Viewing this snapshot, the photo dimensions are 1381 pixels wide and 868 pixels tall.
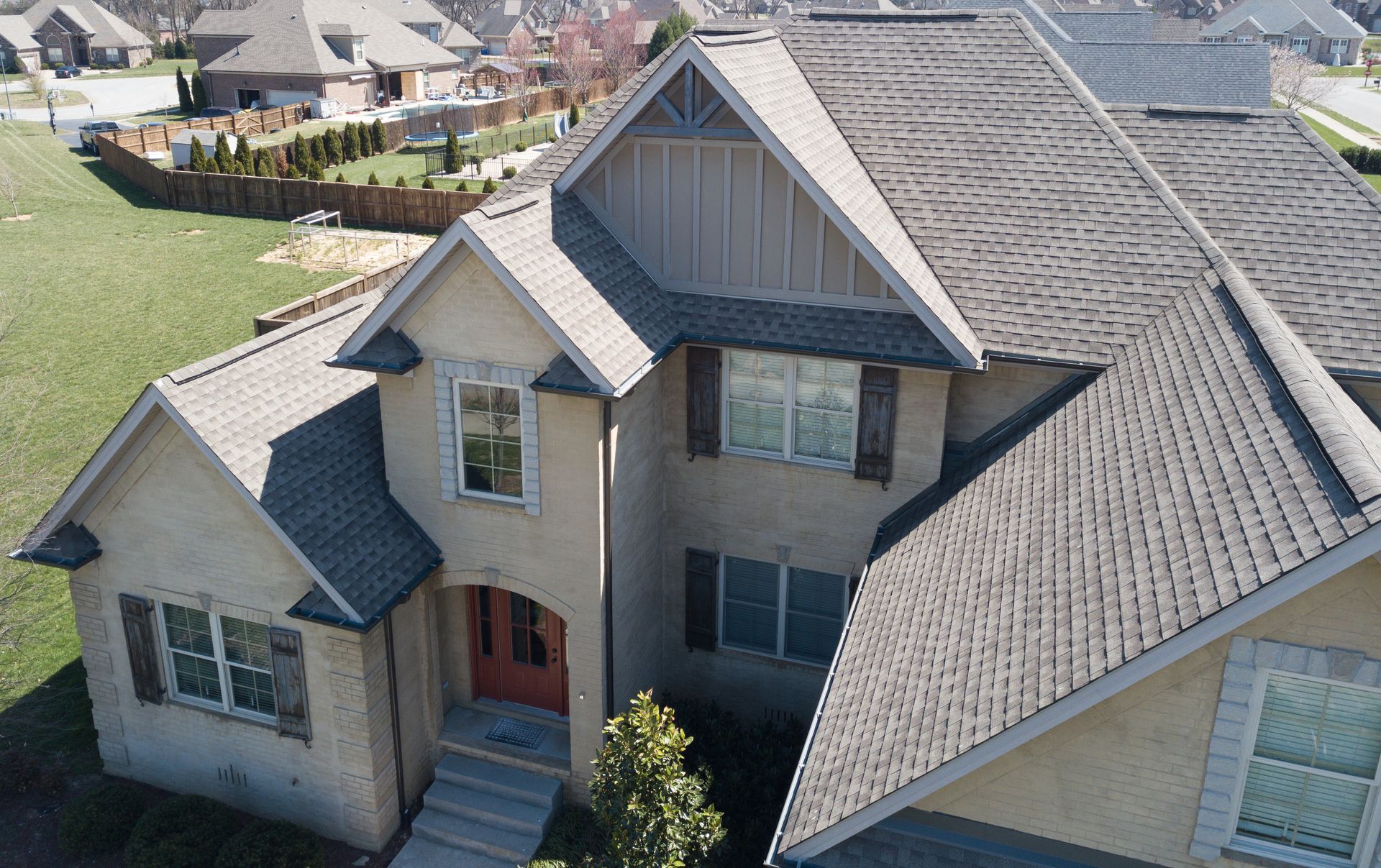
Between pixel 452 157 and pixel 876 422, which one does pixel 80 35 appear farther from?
pixel 876 422

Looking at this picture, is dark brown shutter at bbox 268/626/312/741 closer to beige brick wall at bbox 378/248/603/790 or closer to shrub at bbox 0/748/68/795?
beige brick wall at bbox 378/248/603/790

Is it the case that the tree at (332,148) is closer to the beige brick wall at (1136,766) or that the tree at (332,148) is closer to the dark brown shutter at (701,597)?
the dark brown shutter at (701,597)

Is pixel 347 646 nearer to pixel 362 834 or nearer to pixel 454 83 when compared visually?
pixel 362 834

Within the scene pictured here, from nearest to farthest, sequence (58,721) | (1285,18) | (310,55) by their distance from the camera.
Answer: (58,721)
(310,55)
(1285,18)

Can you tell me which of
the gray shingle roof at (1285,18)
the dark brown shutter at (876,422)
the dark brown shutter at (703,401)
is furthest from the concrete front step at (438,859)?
the gray shingle roof at (1285,18)

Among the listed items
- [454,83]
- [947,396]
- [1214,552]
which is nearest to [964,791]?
[1214,552]

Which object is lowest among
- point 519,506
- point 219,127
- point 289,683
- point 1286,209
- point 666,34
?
point 289,683

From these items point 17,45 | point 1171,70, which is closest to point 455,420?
point 1171,70
